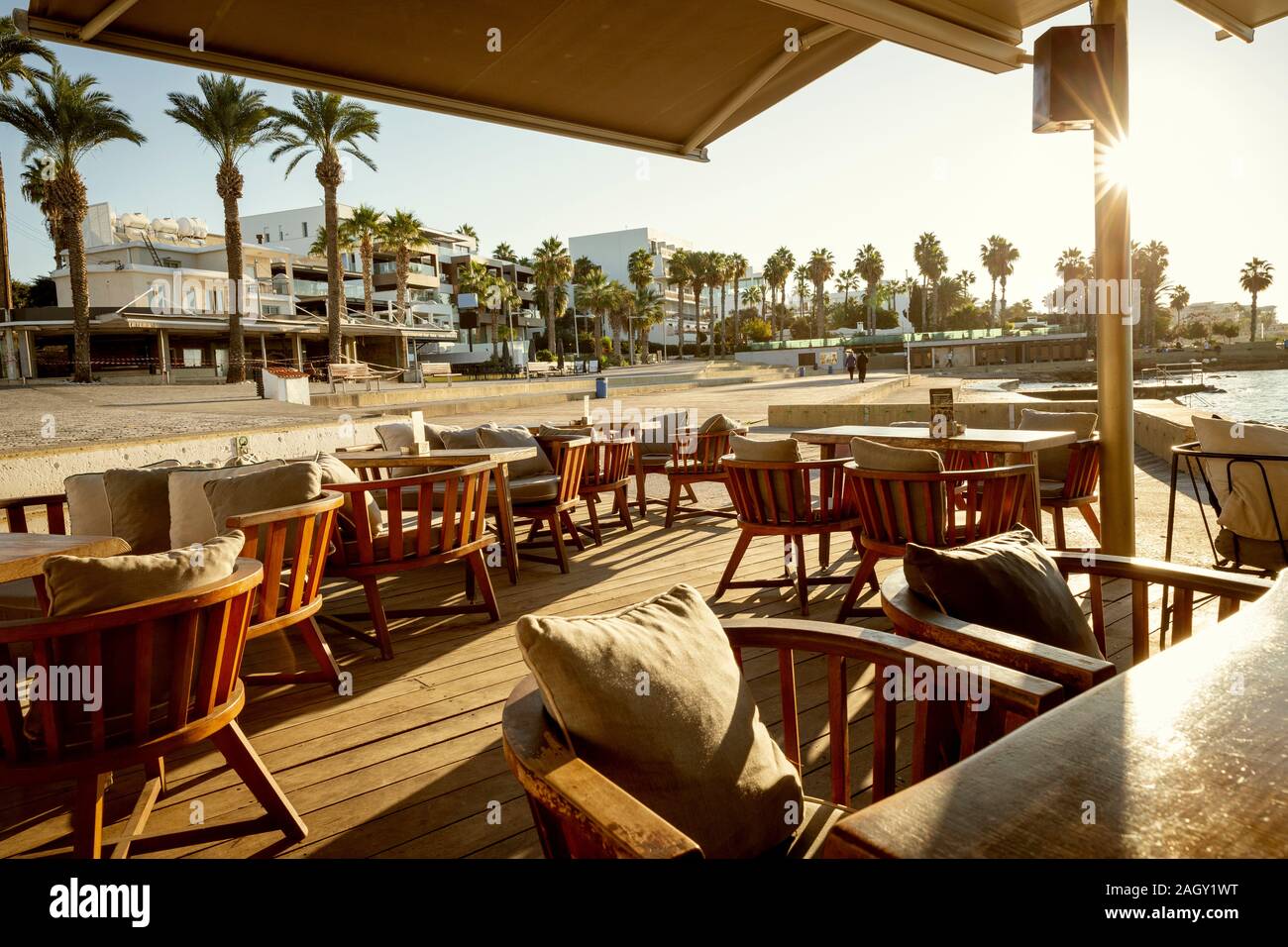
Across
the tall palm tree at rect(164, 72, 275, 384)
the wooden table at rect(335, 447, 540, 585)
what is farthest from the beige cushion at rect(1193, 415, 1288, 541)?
the tall palm tree at rect(164, 72, 275, 384)

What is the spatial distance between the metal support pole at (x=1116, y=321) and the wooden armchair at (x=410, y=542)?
2943 mm

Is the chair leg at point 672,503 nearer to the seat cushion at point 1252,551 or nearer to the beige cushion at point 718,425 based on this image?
the beige cushion at point 718,425

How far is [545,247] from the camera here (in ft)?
182

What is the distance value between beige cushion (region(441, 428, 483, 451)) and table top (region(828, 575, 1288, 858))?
15.4ft

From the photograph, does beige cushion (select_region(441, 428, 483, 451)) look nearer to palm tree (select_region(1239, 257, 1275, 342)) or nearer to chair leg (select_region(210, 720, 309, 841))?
chair leg (select_region(210, 720, 309, 841))

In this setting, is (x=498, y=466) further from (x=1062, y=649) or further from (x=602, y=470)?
(x=1062, y=649)

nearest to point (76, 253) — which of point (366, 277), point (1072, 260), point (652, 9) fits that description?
point (366, 277)

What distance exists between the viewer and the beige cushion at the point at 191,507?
3053mm

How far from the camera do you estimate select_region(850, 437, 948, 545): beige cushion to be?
3.17 m

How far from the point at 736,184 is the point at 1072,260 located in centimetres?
9839

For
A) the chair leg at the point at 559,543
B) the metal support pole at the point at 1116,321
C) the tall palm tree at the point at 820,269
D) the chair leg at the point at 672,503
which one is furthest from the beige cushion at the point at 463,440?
the tall palm tree at the point at 820,269

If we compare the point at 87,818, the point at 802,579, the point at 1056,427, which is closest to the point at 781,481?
the point at 802,579

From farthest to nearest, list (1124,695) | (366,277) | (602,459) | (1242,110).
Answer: (366,277), (602,459), (1242,110), (1124,695)
